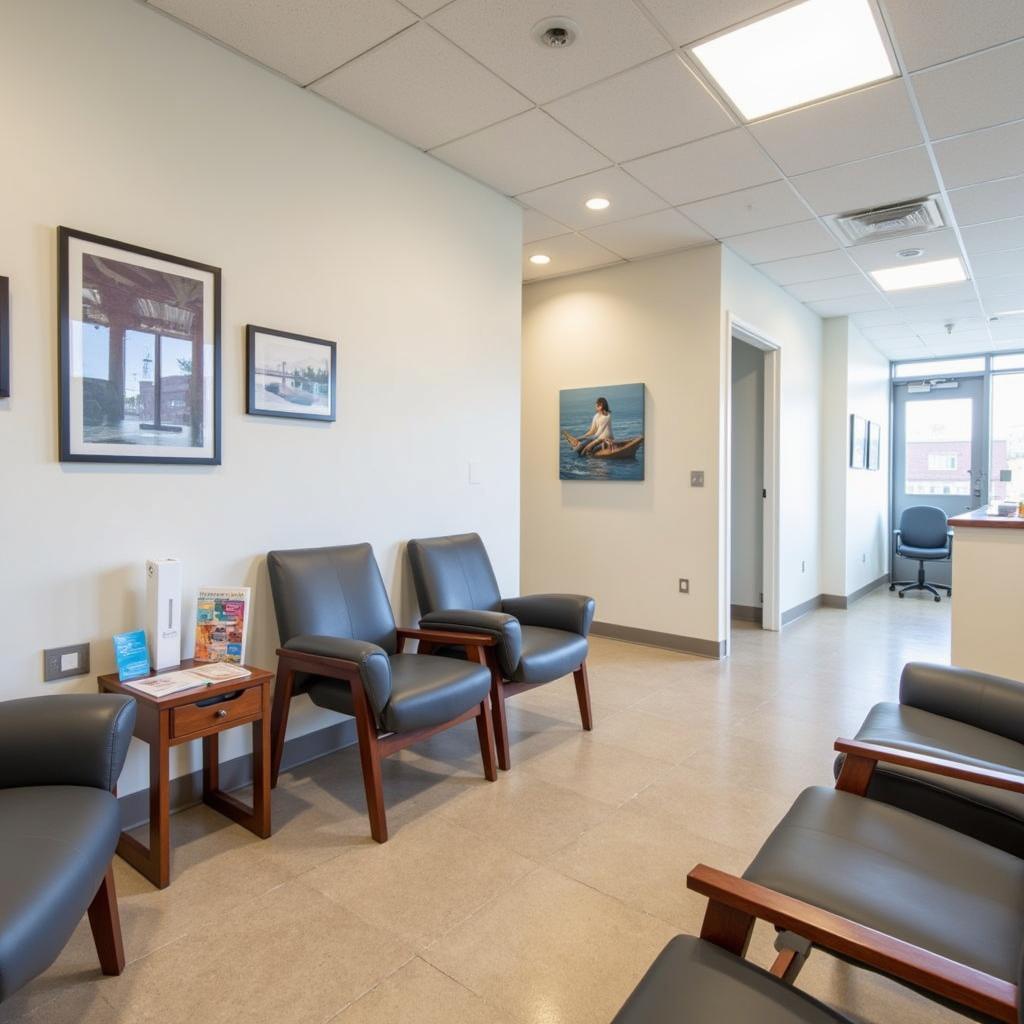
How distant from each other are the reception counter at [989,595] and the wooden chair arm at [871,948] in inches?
117

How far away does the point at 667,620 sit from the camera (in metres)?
4.89

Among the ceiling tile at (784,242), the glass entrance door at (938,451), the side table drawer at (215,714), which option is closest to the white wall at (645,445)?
the ceiling tile at (784,242)

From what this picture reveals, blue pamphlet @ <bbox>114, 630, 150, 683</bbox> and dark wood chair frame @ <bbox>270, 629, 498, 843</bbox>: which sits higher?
blue pamphlet @ <bbox>114, 630, 150, 683</bbox>

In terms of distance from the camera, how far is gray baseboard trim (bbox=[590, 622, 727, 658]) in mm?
4691

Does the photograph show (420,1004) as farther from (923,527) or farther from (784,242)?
(923,527)

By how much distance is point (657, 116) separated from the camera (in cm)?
299

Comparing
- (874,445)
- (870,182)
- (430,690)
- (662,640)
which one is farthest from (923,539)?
(430,690)

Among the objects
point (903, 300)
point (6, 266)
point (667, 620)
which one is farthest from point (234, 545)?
point (903, 300)

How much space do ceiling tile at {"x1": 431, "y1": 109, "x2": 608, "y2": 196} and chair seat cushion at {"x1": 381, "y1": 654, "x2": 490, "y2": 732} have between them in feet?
7.89

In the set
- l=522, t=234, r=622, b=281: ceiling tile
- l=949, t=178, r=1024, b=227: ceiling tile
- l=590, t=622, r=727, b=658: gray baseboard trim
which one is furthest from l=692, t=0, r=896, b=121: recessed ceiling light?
l=590, t=622, r=727, b=658: gray baseboard trim

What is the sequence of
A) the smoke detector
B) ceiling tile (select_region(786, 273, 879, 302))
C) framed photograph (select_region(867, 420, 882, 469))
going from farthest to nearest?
framed photograph (select_region(867, 420, 882, 469))
ceiling tile (select_region(786, 273, 879, 302))
the smoke detector

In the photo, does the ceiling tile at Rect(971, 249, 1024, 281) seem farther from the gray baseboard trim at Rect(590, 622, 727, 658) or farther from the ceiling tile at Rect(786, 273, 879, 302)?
the gray baseboard trim at Rect(590, 622, 727, 658)

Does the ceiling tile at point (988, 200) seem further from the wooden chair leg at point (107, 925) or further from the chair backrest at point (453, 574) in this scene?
the wooden chair leg at point (107, 925)

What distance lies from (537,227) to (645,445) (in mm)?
1674
